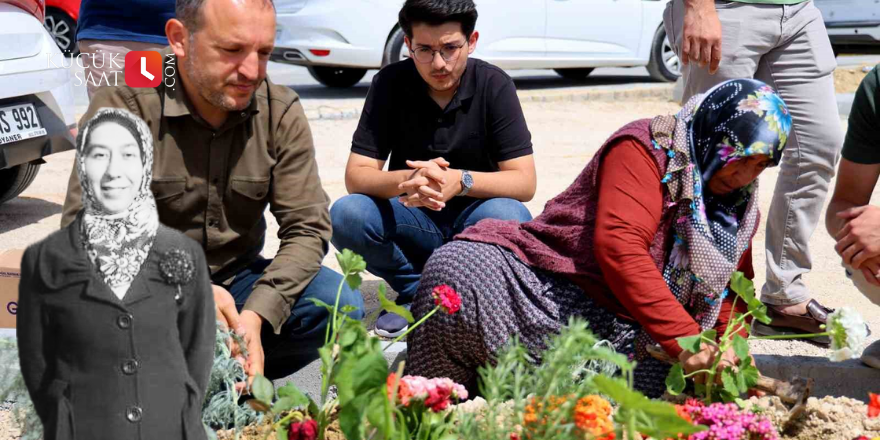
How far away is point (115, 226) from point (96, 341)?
17 centimetres

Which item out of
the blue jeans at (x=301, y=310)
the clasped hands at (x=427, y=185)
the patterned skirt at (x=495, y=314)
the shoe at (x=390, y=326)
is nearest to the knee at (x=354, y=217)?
the clasped hands at (x=427, y=185)

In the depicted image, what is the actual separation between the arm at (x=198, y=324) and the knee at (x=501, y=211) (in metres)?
1.87

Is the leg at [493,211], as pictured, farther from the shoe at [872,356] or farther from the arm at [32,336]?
the arm at [32,336]

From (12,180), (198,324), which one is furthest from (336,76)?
(198,324)

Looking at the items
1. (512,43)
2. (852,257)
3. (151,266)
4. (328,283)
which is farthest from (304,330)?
(512,43)

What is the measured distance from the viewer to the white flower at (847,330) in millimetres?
2092

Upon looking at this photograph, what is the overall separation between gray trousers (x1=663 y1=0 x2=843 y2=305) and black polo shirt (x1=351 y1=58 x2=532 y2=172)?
656 millimetres

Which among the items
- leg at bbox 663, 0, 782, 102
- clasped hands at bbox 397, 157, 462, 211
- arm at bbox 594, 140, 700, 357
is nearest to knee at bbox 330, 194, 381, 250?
clasped hands at bbox 397, 157, 462, 211

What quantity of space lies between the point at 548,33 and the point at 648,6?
4.63 feet

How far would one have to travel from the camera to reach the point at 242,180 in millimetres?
2371

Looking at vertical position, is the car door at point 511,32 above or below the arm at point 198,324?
below

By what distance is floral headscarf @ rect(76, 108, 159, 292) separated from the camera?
1.35 meters

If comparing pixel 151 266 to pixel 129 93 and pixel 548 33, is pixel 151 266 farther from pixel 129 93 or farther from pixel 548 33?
pixel 548 33

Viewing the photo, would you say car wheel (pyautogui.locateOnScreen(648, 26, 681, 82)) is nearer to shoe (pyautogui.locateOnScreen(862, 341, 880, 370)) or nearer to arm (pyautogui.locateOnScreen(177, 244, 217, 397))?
shoe (pyautogui.locateOnScreen(862, 341, 880, 370))
